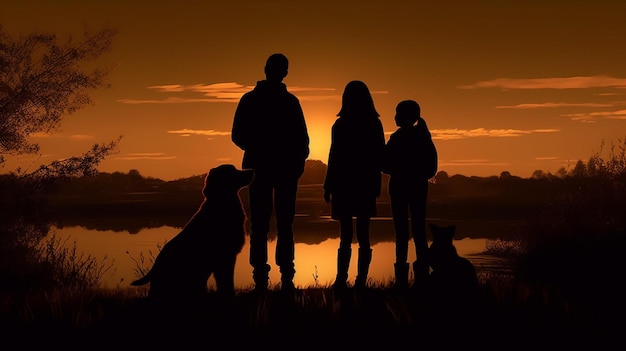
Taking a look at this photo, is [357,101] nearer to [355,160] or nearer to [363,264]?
[355,160]

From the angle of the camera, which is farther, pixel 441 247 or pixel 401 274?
pixel 401 274

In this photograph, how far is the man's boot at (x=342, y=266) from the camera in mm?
9250

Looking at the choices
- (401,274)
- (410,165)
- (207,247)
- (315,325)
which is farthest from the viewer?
(401,274)

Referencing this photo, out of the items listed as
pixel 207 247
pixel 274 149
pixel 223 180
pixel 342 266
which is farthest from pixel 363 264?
pixel 207 247

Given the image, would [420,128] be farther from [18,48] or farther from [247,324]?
[18,48]

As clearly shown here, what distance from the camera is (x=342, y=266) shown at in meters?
9.29

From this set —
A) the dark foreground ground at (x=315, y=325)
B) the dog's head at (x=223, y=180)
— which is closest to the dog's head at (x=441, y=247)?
the dark foreground ground at (x=315, y=325)

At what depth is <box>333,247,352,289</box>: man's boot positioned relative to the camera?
9.25 m

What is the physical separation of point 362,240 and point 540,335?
2760mm

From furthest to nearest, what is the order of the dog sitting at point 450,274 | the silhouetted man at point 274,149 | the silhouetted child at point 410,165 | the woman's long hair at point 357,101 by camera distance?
the silhouetted child at point 410,165
the woman's long hair at point 357,101
the silhouetted man at point 274,149
the dog sitting at point 450,274

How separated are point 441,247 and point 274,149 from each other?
2.57 metres

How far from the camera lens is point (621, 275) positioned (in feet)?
61.7

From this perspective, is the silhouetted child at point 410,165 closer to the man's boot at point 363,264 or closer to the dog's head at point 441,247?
the man's boot at point 363,264

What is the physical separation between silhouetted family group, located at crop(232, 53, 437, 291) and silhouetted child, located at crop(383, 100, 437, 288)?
14 millimetres
